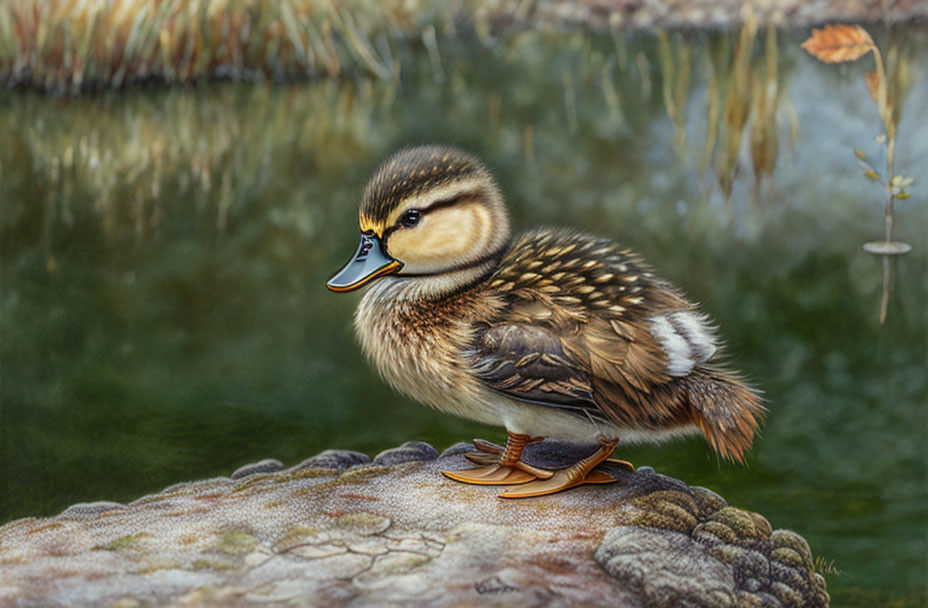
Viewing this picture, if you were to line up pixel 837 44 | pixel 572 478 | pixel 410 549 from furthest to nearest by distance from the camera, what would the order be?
pixel 837 44 < pixel 572 478 < pixel 410 549

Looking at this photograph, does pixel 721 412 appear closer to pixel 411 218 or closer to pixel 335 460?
pixel 411 218

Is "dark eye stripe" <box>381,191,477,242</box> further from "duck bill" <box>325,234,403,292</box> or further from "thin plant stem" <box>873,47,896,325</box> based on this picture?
"thin plant stem" <box>873,47,896,325</box>

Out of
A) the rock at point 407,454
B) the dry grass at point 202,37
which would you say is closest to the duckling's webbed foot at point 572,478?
the rock at point 407,454

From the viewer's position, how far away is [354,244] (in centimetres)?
184

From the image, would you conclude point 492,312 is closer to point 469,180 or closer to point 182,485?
point 469,180

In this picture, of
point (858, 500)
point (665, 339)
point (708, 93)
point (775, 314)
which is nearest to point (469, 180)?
point (665, 339)

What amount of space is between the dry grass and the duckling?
1.10ft

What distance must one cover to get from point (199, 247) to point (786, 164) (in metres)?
1.17

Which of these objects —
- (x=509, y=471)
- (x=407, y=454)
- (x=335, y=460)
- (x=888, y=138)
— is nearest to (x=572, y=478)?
(x=509, y=471)

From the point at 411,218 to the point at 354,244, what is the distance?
1.02 feet

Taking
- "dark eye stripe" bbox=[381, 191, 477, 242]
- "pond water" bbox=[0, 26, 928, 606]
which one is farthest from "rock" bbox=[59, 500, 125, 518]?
"dark eye stripe" bbox=[381, 191, 477, 242]

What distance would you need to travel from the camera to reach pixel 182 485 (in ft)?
6.14

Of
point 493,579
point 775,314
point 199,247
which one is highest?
point 199,247

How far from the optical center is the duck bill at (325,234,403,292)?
1566mm
